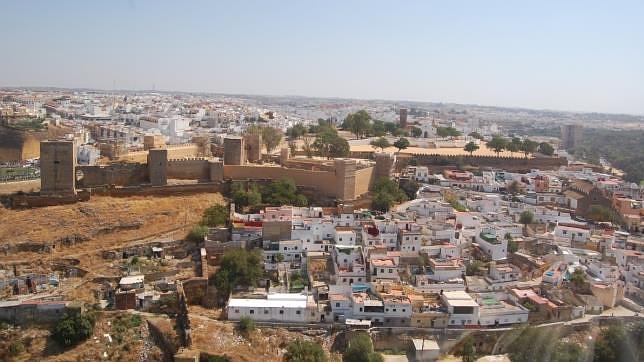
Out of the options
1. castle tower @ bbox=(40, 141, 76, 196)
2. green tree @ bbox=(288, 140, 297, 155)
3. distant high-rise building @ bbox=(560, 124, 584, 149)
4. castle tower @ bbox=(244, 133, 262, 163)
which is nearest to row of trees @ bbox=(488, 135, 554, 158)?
green tree @ bbox=(288, 140, 297, 155)

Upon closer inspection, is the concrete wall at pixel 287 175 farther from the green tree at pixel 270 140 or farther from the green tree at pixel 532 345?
the green tree at pixel 532 345

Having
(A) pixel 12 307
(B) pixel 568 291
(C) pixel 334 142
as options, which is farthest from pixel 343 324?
Result: (C) pixel 334 142

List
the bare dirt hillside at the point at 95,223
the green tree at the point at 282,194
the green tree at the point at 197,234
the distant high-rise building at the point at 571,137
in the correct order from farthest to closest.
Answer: the distant high-rise building at the point at 571,137 → the green tree at the point at 282,194 → the green tree at the point at 197,234 → the bare dirt hillside at the point at 95,223

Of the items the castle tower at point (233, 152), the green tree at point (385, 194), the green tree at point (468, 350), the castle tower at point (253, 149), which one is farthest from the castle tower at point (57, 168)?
the green tree at point (468, 350)

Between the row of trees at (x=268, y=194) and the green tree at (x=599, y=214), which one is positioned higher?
the row of trees at (x=268, y=194)

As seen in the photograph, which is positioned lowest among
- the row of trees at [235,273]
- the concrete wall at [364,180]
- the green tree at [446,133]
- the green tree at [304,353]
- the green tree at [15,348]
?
the green tree at [15,348]

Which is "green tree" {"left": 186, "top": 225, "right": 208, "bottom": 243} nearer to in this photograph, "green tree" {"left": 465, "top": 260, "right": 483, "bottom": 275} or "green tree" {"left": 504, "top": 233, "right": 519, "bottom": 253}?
"green tree" {"left": 465, "top": 260, "right": 483, "bottom": 275}
